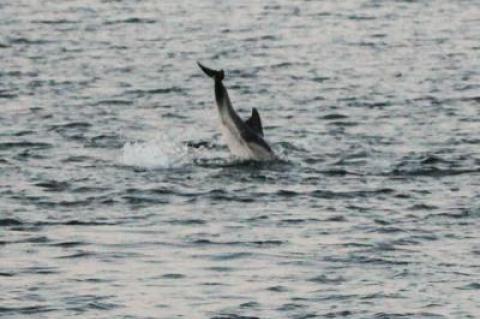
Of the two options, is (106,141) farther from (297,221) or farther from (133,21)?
(133,21)

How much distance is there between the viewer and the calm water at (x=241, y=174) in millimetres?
20547

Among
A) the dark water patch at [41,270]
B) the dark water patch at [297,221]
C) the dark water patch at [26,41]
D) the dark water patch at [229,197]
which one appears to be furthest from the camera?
the dark water patch at [26,41]

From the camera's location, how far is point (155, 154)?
98.2 feet

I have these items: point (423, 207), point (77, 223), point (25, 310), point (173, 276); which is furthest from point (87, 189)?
point (25, 310)

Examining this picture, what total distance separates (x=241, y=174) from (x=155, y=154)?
236 cm

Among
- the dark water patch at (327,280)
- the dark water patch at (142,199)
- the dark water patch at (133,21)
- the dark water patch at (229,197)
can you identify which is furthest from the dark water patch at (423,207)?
the dark water patch at (133,21)

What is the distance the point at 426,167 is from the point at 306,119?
20.5 feet

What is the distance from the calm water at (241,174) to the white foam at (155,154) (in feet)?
0.24

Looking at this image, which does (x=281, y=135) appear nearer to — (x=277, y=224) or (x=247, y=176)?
(x=247, y=176)

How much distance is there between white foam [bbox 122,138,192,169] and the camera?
96.0 feet

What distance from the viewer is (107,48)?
46.2 metres

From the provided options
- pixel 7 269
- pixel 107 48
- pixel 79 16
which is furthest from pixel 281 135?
pixel 79 16

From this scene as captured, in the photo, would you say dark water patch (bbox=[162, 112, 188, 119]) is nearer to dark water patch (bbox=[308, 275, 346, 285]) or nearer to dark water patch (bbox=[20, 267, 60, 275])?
dark water patch (bbox=[20, 267, 60, 275])

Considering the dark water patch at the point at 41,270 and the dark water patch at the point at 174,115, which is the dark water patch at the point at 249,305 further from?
the dark water patch at the point at 174,115
